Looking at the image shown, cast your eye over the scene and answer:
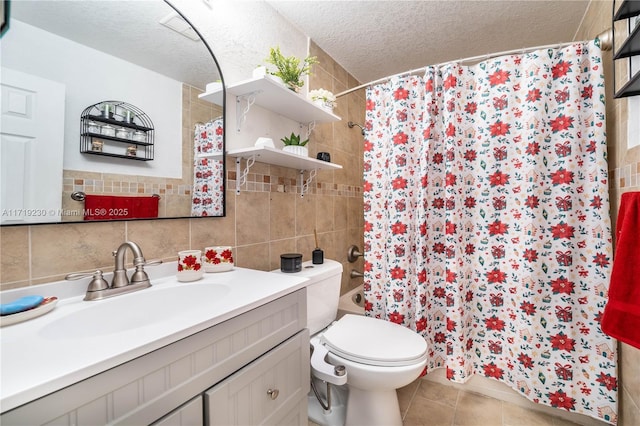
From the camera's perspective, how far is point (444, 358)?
5.36ft

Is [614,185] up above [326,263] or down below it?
above

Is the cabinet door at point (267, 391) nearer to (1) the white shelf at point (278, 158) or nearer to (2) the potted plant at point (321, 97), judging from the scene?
(1) the white shelf at point (278, 158)

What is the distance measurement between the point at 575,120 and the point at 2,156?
7.05 feet

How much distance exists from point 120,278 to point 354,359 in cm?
96

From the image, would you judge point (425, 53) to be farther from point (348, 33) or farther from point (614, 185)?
point (614, 185)

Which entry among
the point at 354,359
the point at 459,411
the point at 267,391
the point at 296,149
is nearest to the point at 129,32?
the point at 296,149

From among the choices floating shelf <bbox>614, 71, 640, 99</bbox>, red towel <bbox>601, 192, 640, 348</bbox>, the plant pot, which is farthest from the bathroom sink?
floating shelf <bbox>614, 71, 640, 99</bbox>

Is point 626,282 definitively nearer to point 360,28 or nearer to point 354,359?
point 354,359

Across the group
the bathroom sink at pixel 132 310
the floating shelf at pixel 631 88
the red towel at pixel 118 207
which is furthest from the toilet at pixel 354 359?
the floating shelf at pixel 631 88

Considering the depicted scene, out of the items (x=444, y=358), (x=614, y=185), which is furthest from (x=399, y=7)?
(x=444, y=358)

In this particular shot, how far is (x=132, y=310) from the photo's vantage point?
859 millimetres

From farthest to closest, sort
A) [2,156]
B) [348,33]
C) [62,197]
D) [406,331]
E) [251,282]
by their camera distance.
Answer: [348,33], [406,331], [251,282], [62,197], [2,156]

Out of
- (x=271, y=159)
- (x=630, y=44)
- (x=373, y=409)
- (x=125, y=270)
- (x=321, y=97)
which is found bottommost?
(x=373, y=409)

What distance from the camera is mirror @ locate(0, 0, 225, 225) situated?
754 mm
